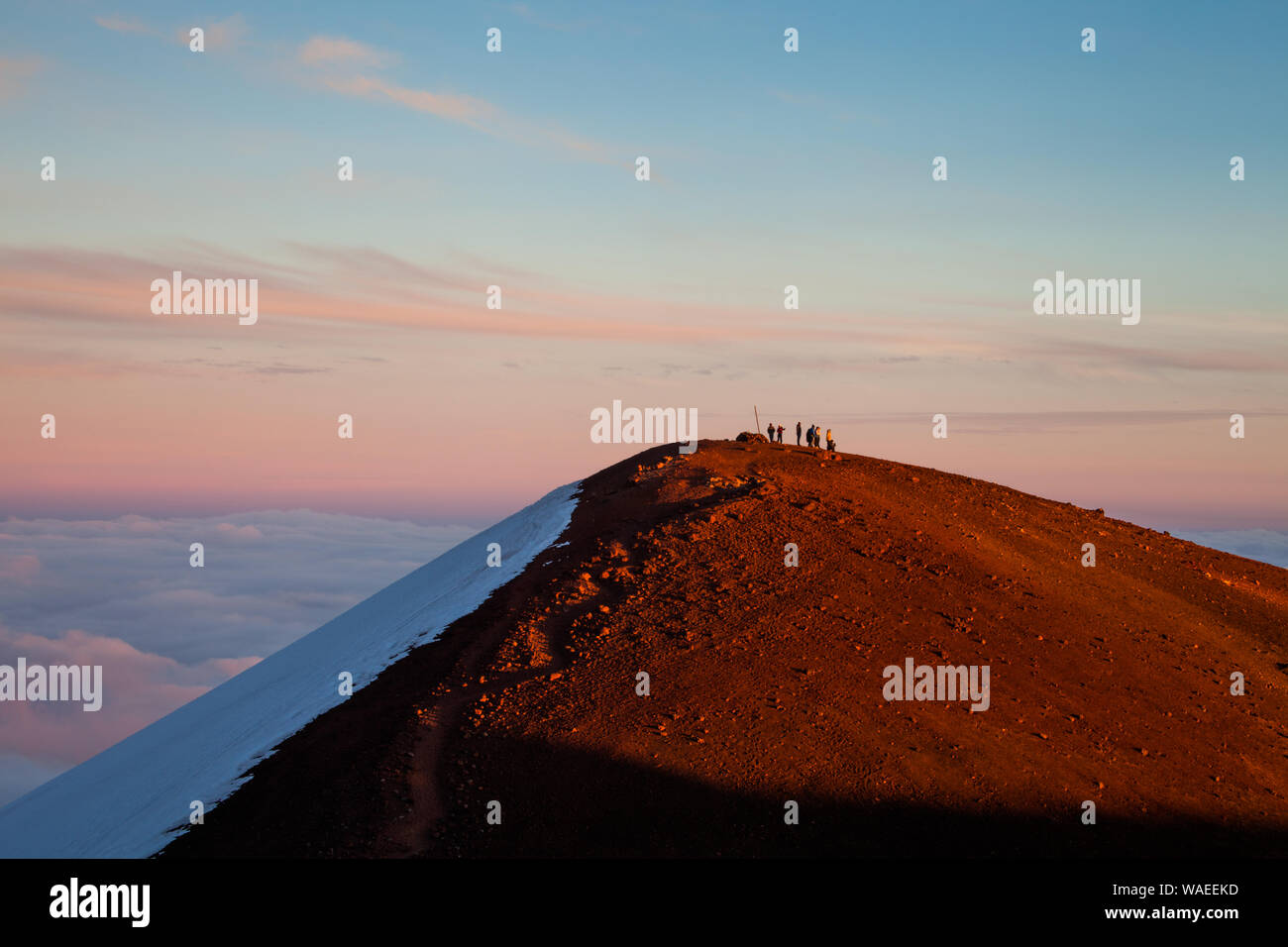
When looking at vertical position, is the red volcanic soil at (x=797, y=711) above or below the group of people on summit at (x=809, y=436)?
below

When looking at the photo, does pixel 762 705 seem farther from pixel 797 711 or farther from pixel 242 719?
pixel 242 719

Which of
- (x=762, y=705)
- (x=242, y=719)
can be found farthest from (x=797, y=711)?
(x=242, y=719)

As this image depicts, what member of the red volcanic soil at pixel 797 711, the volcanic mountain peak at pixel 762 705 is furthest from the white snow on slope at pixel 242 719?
the red volcanic soil at pixel 797 711

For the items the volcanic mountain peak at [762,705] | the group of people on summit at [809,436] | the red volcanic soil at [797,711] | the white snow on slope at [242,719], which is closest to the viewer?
the red volcanic soil at [797,711]

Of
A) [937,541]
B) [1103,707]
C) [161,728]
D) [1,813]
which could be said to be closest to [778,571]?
[937,541]

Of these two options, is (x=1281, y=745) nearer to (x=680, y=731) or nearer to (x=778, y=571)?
(x=778, y=571)

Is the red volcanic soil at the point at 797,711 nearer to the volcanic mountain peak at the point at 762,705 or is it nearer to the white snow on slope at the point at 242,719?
the volcanic mountain peak at the point at 762,705

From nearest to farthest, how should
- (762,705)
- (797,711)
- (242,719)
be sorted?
(797,711) < (762,705) < (242,719)
